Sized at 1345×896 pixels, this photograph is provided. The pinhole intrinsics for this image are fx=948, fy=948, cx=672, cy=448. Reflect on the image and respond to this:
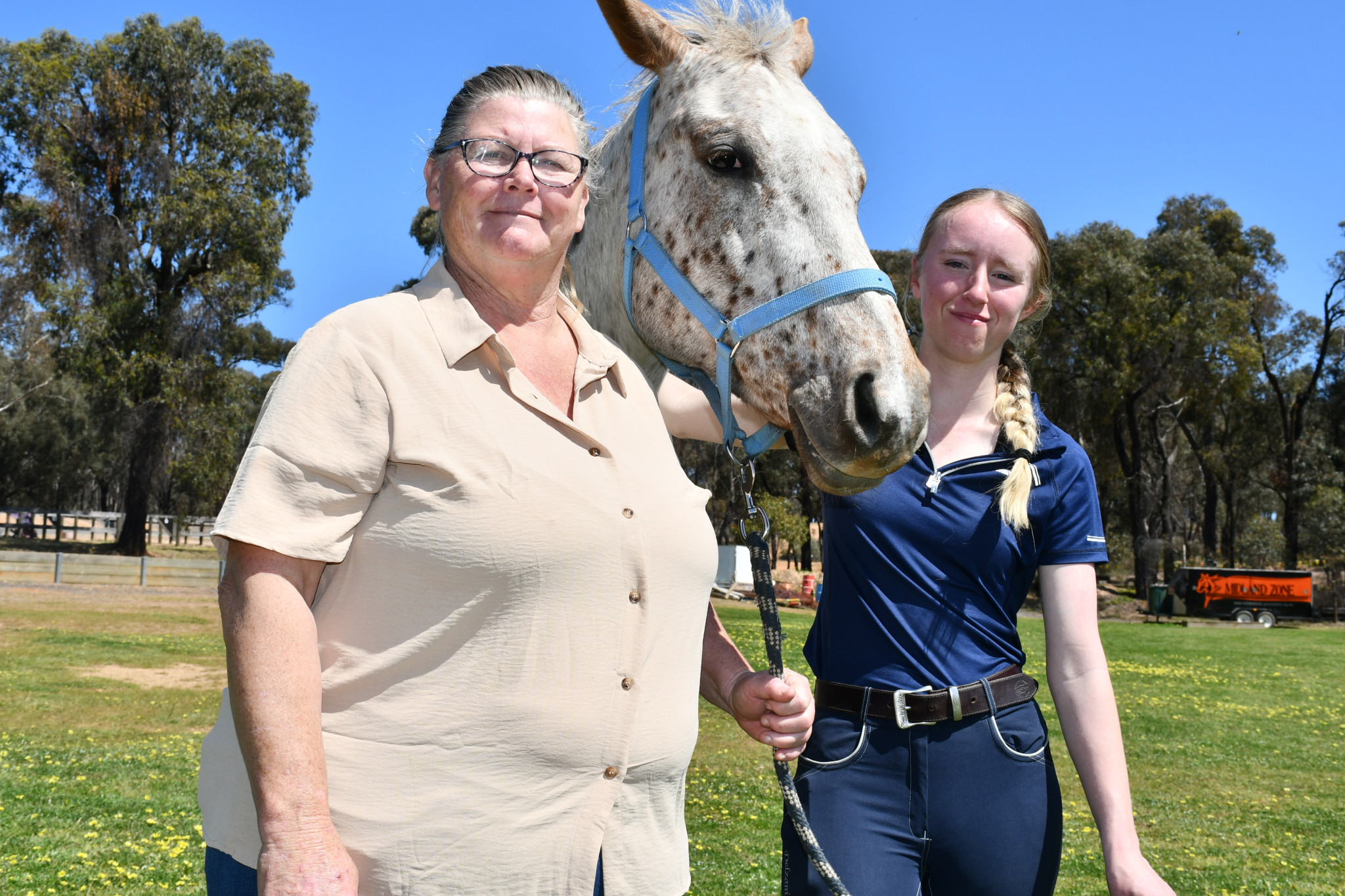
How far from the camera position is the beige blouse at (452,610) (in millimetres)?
1401

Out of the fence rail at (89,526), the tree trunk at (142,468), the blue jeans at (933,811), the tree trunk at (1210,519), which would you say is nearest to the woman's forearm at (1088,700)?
the blue jeans at (933,811)

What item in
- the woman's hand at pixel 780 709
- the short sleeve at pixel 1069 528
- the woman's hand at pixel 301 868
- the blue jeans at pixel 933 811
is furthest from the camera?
the short sleeve at pixel 1069 528

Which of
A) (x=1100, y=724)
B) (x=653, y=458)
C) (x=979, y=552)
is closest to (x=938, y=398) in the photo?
(x=979, y=552)

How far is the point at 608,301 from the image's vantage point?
6.99 ft

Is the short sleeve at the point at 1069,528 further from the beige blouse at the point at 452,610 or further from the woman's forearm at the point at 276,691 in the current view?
the woman's forearm at the point at 276,691

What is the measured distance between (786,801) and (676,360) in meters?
0.95

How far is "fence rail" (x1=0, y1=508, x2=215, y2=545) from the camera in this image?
120 feet

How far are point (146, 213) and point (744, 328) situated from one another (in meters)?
31.3

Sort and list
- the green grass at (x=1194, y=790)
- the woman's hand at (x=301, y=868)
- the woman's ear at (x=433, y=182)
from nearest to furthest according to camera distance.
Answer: the woman's hand at (x=301, y=868) < the woman's ear at (x=433, y=182) < the green grass at (x=1194, y=790)

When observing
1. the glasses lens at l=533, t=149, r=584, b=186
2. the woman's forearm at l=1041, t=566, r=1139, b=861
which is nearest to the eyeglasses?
the glasses lens at l=533, t=149, r=584, b=186

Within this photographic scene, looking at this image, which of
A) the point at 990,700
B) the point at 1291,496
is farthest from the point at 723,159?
the point at 1291,496

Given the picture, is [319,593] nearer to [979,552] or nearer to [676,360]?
[676,360]

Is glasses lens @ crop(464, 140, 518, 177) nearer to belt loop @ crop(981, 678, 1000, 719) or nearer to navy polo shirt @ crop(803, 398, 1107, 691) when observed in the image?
navy polo shirt @ crop(803, 398, 1107, 691)

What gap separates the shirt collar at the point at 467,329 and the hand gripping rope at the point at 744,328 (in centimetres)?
19
